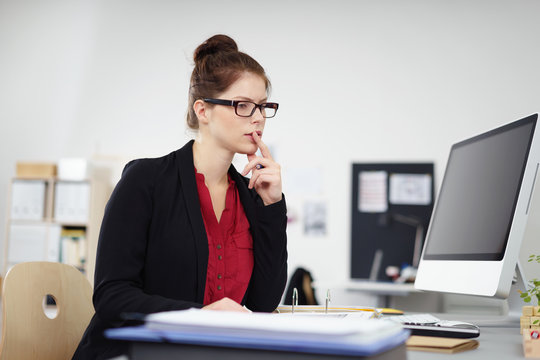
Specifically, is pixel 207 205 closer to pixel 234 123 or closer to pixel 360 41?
pixel 234 123

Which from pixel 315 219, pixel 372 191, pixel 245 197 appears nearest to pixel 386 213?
pixel 372 191

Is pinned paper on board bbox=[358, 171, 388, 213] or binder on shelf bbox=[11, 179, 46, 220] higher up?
pinned paper on board bbox=[358, 171, 388, 213]

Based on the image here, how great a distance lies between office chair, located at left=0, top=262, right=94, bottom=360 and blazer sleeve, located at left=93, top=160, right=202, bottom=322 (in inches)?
9.1

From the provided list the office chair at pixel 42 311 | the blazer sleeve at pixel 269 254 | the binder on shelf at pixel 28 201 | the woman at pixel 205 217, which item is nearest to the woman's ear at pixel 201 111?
the woman at pixel 205 217

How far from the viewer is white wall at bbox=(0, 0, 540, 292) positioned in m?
4.93

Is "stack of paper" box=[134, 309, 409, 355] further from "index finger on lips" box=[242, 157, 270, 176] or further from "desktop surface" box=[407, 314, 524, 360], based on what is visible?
"index finger on lips" box=[242, 157, 270, 176]

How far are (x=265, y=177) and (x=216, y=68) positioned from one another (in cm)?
33

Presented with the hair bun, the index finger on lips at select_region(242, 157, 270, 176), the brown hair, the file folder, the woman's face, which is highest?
the hair bun

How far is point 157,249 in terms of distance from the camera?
1.27 meters

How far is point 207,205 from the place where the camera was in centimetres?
144

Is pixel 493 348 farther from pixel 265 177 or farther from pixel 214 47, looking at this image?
pixel 214 47

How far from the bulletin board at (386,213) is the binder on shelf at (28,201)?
2.78 m

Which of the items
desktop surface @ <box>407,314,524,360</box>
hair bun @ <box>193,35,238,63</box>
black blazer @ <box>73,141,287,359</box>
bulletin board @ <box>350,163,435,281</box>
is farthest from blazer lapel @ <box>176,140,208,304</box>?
bulletin board @ <box>350,163,435,281</box>

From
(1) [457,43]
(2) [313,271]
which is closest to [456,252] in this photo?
(2) [313,271]
